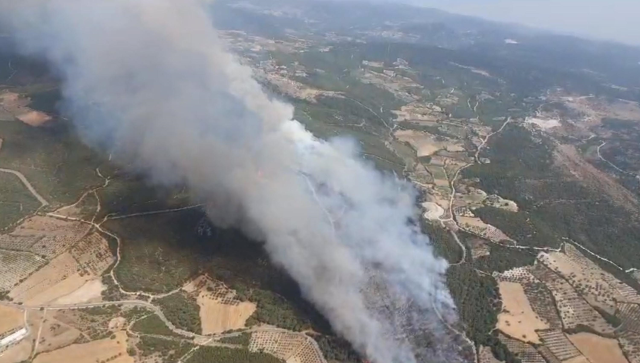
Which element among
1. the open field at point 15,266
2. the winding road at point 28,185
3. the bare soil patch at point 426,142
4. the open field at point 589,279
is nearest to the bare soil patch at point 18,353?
the open field at point 15,266

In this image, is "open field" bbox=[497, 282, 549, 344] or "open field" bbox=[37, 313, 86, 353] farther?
"open field" bbox=[497, 282, 549, 344]

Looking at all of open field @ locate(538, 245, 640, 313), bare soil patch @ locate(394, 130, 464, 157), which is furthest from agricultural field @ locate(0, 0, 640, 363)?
bare soil patch @ locate(394, 130, 464, 157)

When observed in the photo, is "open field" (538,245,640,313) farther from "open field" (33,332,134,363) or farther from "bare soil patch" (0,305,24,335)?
"bare soil patch" (0,305,24,335)

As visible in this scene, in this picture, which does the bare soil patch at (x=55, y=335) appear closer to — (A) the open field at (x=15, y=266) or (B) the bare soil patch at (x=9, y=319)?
(B) the bare soil patch at (x=9, y=319)

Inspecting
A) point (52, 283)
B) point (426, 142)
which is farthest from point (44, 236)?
point (426, 142)

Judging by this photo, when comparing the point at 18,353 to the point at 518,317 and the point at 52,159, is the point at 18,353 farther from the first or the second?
the point at 518,317

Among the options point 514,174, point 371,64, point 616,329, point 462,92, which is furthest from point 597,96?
point 616,329
